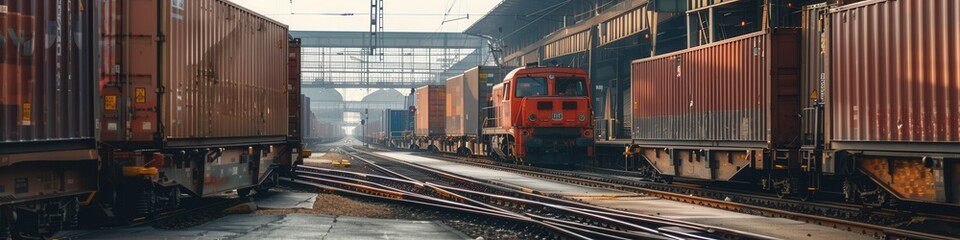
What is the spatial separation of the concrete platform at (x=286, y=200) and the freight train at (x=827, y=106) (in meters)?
8.40

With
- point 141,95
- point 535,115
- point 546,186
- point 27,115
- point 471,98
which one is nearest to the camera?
point 27,115

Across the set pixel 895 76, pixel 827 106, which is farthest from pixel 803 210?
pixel 895 76

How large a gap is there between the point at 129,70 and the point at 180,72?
88 centimetres

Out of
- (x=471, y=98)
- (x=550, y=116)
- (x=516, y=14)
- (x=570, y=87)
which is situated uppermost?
(x=516, y=14)

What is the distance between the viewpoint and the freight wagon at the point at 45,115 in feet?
29.8

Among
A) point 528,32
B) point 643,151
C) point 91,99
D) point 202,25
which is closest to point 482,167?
point 643,151

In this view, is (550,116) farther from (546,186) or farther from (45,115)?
(45,115)

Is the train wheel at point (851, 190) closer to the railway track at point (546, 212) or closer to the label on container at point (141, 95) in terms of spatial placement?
the railway track at point (546, 212)

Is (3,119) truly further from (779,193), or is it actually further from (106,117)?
(779,193)

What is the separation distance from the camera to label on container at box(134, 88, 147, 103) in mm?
13078

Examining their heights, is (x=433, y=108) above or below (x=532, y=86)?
below

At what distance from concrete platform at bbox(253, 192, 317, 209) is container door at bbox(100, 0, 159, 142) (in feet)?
12.8

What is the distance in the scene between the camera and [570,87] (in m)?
29.9

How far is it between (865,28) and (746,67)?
483 centimetres
